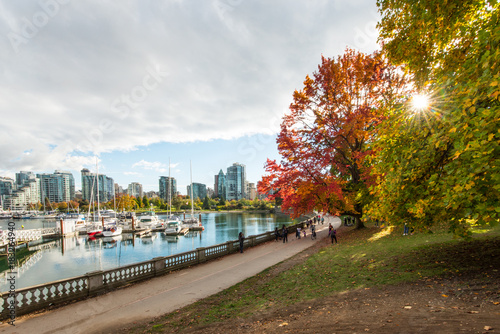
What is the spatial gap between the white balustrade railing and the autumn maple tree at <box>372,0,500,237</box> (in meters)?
11.8

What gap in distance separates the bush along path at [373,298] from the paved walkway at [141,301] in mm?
994

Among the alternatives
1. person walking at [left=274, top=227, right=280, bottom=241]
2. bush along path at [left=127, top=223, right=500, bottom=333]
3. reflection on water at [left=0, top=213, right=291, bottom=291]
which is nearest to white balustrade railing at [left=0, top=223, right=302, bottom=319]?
bush along path at [left=127, top=223, right=500, bottom=333]

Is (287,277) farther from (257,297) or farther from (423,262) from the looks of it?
(423,262)

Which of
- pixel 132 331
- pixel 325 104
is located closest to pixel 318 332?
pixel 132 331

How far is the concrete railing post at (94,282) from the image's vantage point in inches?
445

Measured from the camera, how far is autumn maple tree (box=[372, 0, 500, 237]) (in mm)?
5069

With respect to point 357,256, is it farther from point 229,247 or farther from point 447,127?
point 229,247

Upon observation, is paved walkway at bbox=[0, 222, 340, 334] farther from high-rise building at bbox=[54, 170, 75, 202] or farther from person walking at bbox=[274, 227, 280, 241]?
high-rise building at bbox=[54, 170, 75, 202]

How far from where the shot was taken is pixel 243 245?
21.4 m

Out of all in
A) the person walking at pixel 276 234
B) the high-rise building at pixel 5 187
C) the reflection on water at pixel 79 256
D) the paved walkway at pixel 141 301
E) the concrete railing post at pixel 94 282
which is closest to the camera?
the paved walkway at pixel 141 301

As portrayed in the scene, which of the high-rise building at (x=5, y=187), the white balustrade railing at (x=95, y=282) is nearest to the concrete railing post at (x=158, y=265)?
the white balustrade railing at (x=95, y=282)

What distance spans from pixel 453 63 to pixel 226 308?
429 inches

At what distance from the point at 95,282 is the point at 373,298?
449 inches

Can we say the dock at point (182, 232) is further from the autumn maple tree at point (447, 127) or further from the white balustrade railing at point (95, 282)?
the autumn maple tree at point (447, 127)
